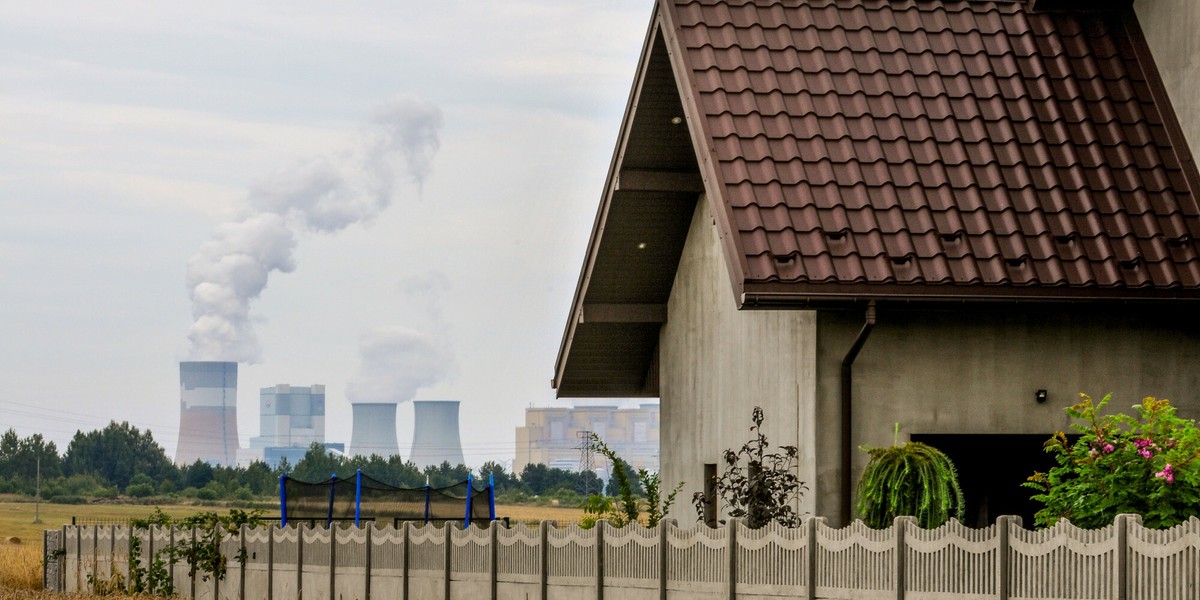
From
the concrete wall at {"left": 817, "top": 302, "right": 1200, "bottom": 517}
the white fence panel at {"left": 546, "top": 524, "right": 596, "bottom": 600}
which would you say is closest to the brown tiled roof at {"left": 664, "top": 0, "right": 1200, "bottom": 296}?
the concrete wall at {"left": 817, "top": 302, "right": 1200, "bottom": 517}

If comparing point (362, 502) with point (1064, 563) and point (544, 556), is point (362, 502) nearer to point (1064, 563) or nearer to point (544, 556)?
point (544, 556)

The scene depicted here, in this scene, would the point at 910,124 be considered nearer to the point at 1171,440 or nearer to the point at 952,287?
the point at 952,287

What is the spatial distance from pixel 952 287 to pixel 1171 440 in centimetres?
291

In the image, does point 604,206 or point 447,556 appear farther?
point 604,206

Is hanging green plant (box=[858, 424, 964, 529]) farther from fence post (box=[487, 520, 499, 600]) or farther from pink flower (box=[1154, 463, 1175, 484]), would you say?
fence post (box=[487, 520, 499, 600])

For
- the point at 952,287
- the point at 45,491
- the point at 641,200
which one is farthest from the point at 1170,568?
the point at 45,491

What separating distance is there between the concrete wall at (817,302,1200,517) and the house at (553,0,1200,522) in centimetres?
2

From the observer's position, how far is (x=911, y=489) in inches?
645

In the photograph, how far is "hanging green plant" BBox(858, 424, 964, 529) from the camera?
16125mm

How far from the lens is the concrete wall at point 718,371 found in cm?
1838

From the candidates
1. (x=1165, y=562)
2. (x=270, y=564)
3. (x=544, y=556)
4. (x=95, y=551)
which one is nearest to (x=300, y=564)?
(x=270, y=564)

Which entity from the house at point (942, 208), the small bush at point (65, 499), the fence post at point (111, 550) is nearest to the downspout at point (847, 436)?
the house at point (942, 208)

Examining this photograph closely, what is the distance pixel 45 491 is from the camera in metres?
181

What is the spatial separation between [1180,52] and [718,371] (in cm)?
724
